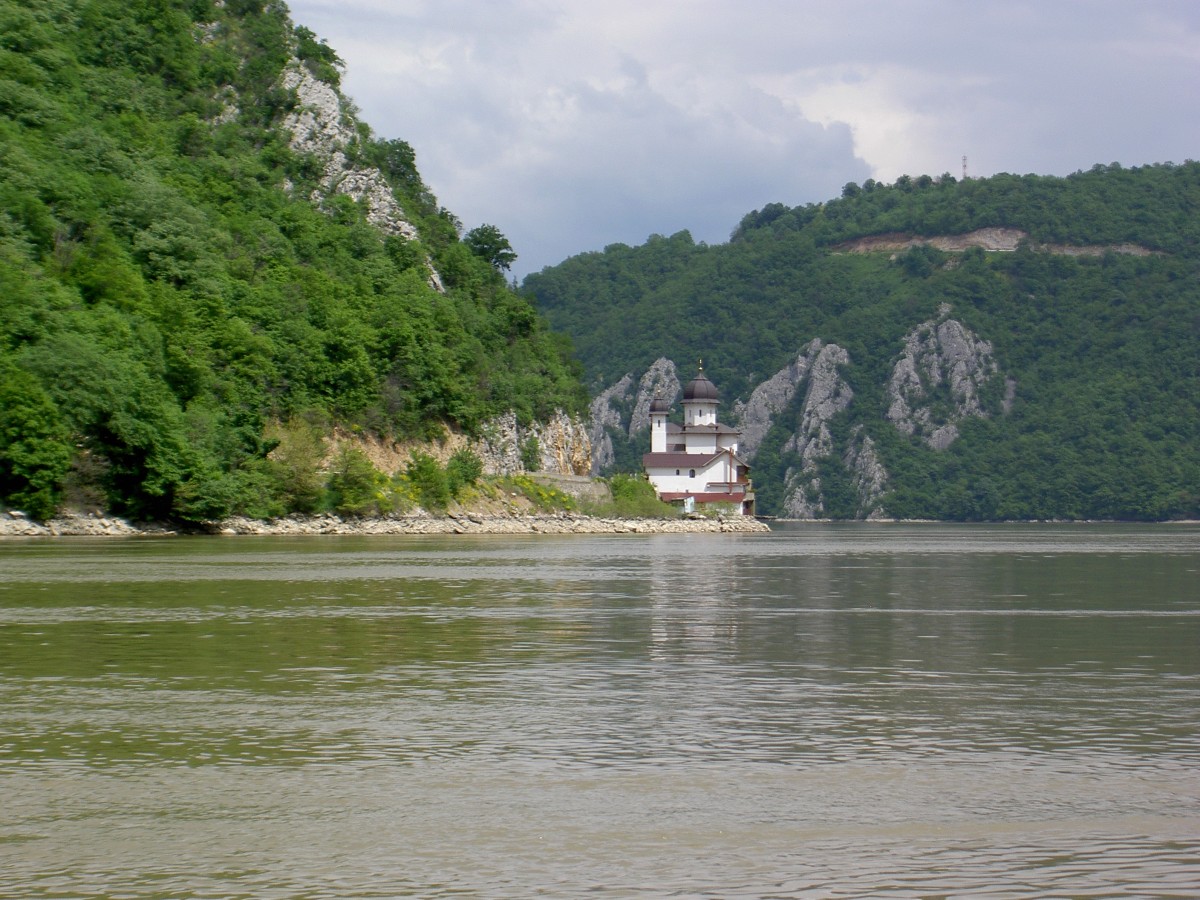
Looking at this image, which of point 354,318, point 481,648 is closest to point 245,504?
point 354,318

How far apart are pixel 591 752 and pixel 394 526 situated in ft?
273

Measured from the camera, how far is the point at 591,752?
47.3 feet

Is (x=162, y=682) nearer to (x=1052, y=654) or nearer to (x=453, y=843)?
(x=453, y=843)

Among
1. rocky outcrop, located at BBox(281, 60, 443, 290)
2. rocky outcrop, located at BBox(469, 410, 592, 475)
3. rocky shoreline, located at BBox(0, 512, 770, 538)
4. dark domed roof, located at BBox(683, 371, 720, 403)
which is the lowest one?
rocky shoreline, located at BBox(0, 512, 770, 538)

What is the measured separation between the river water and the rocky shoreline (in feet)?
149

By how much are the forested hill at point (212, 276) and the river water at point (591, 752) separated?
46.6 metres

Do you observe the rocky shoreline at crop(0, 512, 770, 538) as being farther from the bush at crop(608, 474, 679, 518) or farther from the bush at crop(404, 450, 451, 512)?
the bush at crop(404, 450, 451, 512)

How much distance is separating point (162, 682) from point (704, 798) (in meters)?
9.67

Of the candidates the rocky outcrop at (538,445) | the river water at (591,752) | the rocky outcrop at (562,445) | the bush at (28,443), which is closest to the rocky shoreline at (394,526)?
the bush at (28,443)

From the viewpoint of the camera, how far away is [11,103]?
91.4 m

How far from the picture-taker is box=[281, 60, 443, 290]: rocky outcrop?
4840 inches

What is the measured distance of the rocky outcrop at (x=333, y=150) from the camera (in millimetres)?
122938

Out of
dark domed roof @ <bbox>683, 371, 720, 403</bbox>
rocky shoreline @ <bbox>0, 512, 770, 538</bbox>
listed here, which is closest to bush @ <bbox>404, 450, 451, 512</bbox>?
rocky shoreline @ <bbox>0, 512, 770, 538</bbox>

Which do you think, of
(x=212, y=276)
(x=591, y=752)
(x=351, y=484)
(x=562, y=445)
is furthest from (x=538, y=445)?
(x=591, y=752)
